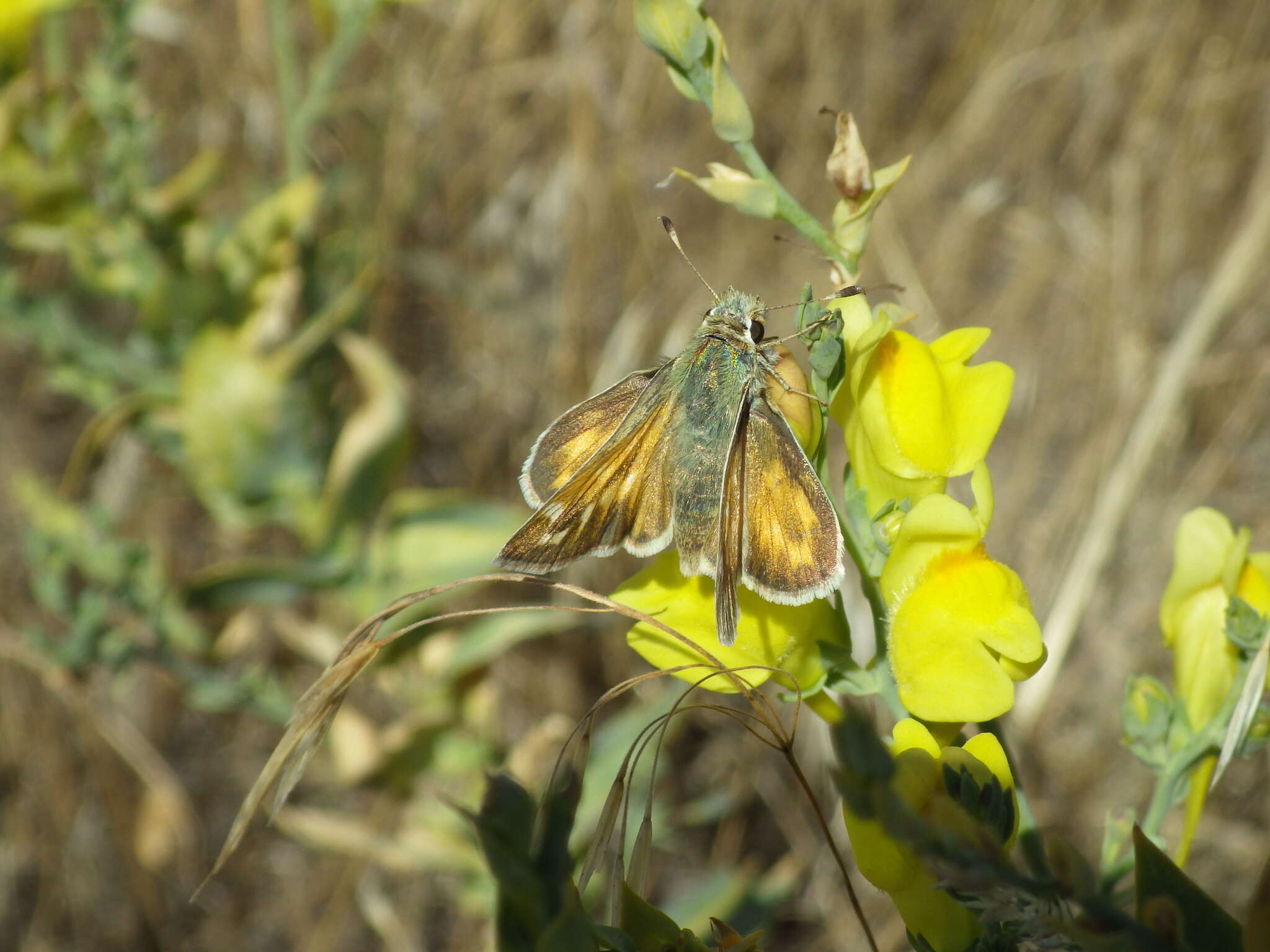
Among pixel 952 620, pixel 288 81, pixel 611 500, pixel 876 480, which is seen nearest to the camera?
pixel 952 620

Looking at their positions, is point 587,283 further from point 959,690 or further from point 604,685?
point 959,690

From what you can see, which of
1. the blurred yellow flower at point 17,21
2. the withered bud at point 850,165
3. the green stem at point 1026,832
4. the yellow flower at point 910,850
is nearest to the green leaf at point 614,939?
the yellow flower at point 910,850

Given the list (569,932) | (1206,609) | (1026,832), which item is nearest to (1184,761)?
(1206,609)

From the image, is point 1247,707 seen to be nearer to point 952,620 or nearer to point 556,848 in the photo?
point 952,620

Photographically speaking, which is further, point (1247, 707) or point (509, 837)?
point (1247, 707)

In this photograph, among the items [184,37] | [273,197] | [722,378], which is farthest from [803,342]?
[184,37]

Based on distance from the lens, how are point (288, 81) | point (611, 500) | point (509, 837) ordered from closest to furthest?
point (509, 837), point (611, 500), point (288, 81)
